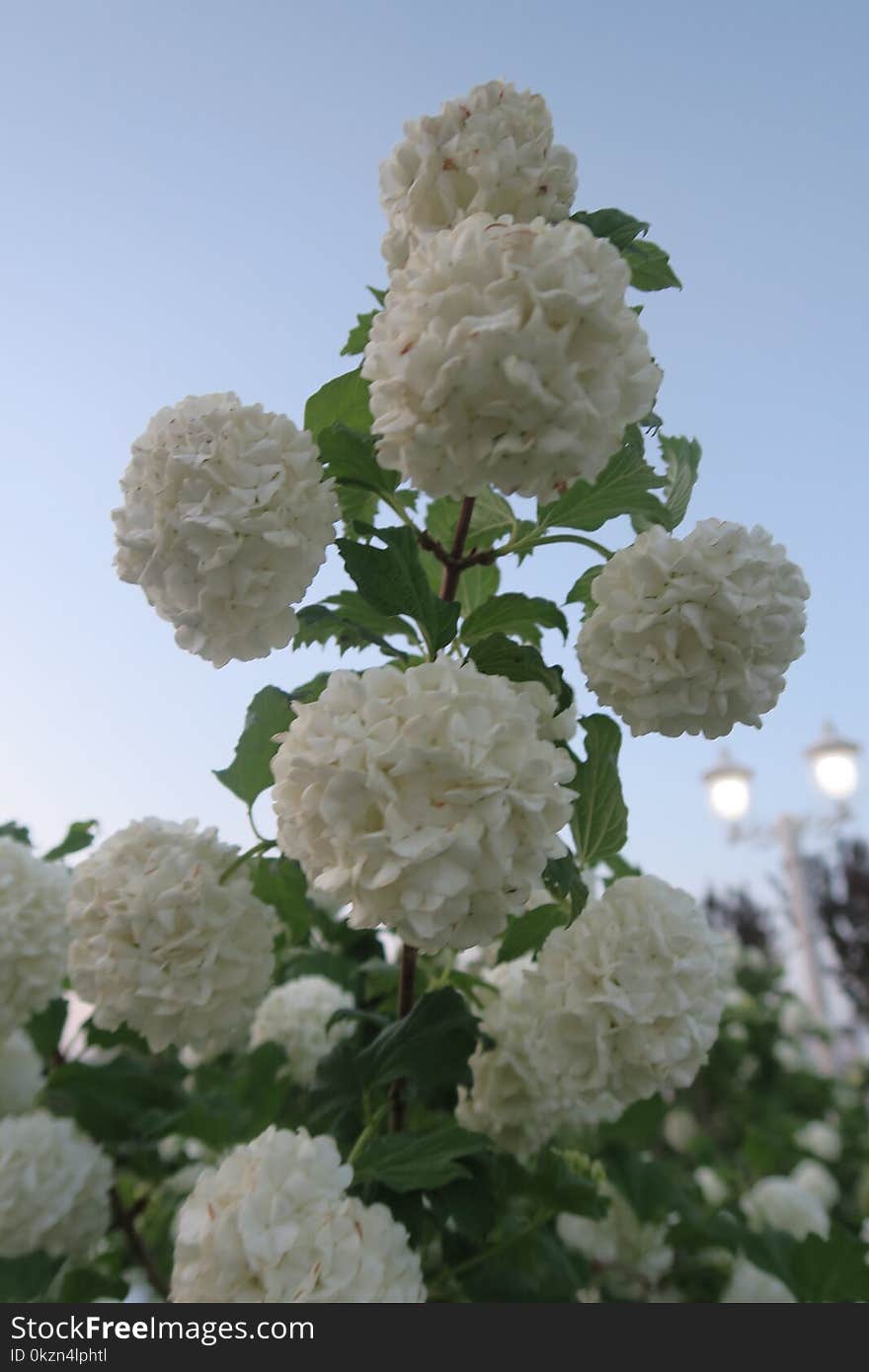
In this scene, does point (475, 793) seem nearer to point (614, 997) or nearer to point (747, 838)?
point (614, 997)

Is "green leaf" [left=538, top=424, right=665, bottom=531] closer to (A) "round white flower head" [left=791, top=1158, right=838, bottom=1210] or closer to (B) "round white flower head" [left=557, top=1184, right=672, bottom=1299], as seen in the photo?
(B) "round white flower head" [left=557, top=1184, right=672, bottom=1299]

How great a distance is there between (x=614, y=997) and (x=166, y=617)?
56 cm

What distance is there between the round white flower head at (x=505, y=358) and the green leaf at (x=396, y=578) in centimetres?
14

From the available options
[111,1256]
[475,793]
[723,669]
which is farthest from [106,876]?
[111,1256]

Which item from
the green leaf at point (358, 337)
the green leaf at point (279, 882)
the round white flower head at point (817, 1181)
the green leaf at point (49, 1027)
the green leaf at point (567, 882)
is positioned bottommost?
the green leaf at point (49, 1027)

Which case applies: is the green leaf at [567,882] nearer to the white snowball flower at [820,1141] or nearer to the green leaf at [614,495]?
the green leaf at [614,495]

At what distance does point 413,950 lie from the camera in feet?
3.67

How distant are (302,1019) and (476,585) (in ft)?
2.85

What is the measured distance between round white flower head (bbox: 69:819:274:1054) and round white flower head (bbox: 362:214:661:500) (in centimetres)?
51

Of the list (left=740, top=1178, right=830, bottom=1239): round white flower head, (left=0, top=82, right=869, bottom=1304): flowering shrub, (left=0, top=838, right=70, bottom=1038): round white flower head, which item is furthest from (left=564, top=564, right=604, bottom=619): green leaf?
(left=740, top=1178, right=830, bottom=1239): round white flower head

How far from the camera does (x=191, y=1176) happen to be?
1812 millimetres

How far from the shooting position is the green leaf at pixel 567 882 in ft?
3.21

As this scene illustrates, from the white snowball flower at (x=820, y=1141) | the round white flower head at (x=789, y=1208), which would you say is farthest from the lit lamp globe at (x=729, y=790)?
the round white flower head at (x=789, y=1208)

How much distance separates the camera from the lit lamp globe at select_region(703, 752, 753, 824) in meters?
6.60
